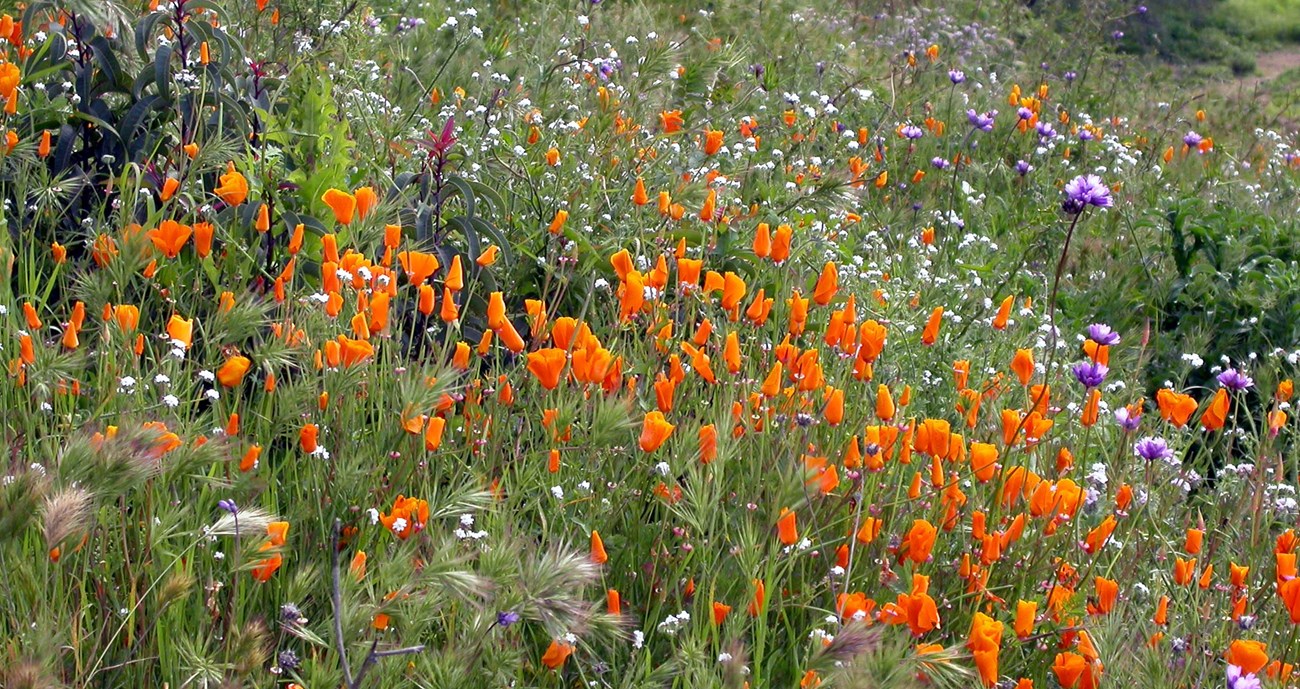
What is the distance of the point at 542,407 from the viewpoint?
2330 mm

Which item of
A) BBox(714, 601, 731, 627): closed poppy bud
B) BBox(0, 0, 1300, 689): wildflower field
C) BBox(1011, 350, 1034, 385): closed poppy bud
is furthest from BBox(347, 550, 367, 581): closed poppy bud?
BBox(1011, 350, 1034, 385): closed poppy bud

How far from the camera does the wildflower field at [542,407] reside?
171cm

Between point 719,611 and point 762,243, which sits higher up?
point 762,243

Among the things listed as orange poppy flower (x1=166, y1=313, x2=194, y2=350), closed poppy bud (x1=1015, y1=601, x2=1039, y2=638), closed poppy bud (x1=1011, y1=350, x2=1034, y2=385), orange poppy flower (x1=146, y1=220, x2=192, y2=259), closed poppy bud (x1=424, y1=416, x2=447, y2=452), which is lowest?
closed poppy bud (x1=1015, y1=601, x2=1039, y2=638)

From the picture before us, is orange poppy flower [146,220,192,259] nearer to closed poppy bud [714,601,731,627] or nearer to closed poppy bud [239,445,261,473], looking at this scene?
closed poppy bud [239,445,261,473]

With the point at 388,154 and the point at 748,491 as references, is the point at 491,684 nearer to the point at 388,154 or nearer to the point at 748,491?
the point at 748,491

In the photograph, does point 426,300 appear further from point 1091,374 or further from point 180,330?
point 1091,374

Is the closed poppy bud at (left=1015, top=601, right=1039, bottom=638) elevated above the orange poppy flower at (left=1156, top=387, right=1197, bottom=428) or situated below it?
below

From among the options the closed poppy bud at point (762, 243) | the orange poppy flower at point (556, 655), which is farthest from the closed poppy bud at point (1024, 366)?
the orange poppy flower at point (556, 655)

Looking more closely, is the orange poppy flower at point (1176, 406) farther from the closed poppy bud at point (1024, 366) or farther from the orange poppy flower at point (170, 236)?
the orange poppy flower at point (170, 236)

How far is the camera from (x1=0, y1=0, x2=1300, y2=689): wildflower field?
5.62 ft

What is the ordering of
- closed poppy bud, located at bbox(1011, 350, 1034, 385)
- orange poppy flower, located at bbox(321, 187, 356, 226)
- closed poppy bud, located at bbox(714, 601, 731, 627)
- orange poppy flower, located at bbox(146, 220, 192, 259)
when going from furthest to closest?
closed poppy bud, located at bbox(1011, 350, 1034, 385), orange poppy flower, located at bbox(321, 187, 356, 226), orange poppy flower, located at bbox(146, 220, 192, 259), closed poppy bud, located at bbox(714, 601, 731, 627)

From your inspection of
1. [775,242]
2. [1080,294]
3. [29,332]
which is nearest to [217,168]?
[29,332]

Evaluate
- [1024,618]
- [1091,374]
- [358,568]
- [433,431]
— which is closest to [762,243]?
[1091,374]
